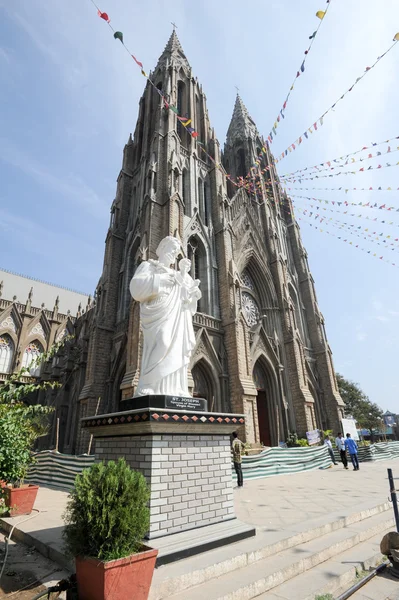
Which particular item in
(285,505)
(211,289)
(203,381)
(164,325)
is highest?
(211,289)

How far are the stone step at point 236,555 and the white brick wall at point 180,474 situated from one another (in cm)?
43

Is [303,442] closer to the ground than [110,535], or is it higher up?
higher up

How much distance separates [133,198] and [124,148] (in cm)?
571

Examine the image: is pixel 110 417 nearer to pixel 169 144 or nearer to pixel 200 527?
pixel 200 527

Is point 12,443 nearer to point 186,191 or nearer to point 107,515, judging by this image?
point 107,515

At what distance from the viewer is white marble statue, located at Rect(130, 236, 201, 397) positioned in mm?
4820

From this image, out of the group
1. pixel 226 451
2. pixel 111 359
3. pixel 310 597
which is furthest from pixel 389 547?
pixel 111 359

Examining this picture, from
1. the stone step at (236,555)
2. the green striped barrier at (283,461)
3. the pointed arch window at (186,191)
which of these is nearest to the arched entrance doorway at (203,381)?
the green striped barrier at (283,461)

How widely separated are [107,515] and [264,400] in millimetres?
18576

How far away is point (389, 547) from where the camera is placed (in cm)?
389

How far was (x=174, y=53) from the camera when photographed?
28.5 meters

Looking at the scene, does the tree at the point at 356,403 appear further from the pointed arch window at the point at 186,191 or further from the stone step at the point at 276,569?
the stone step at the point at 276,569

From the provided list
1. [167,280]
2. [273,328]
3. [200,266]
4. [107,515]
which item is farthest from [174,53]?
[107,515]

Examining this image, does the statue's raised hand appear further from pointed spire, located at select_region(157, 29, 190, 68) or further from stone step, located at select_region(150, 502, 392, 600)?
pointed spire, located at select_region(157, 29, 190, 68)
